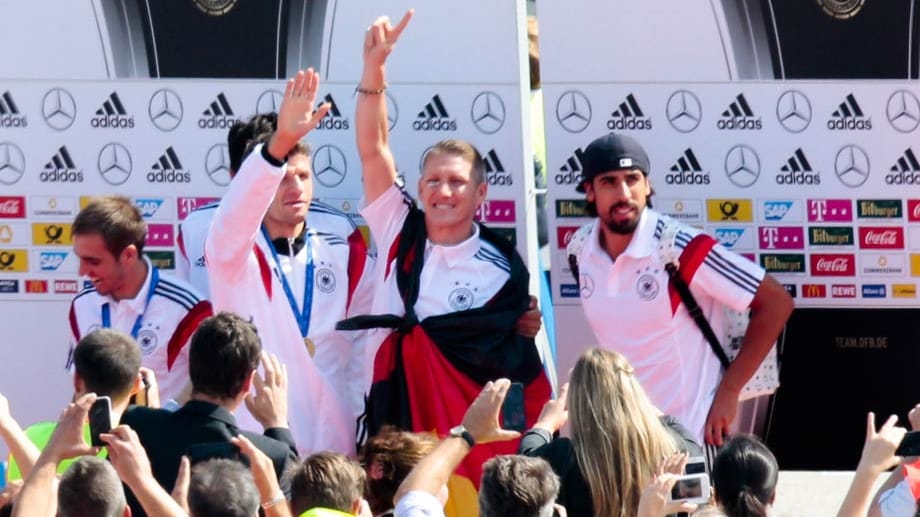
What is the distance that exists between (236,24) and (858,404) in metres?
2.99

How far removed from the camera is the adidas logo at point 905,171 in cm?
613

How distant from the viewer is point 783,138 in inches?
243

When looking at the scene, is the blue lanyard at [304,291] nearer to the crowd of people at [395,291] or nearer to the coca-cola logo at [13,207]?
the crowd of people at [395,291]

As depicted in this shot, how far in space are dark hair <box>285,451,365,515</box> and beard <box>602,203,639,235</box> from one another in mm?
2290

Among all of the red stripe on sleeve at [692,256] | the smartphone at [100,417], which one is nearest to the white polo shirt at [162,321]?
the smartphone at [100,417]

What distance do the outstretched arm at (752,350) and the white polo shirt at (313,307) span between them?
133 cm

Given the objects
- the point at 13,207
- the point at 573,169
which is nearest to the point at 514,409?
the point at 573,169

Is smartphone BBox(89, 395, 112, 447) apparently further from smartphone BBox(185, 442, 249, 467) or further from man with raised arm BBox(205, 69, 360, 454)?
man with raised arm BBox(205, 69, 360, 454)

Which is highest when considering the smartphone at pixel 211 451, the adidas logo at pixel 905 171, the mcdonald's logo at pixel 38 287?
the adidas logo at pixel 905 171

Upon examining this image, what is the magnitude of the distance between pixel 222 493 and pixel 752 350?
2.86 meters

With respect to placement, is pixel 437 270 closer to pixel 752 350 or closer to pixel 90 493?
pixel 752 350

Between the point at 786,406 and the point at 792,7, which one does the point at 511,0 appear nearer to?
the point at 792,7

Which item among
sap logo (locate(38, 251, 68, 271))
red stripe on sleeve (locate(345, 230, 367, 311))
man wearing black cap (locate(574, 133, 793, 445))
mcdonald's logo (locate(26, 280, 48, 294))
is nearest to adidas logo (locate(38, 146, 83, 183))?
sap logo (locate(38, 251, 68, 271))

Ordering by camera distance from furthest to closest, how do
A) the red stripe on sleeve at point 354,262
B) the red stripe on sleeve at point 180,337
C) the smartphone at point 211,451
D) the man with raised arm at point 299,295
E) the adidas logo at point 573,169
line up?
the adidas logo at point 573,169 < the red stripe on sleeve at point 354,262 < the red stripe on sleeve at point 180,337 < the man with raised arm at point 299,295 < the smartphone at point 211,451
